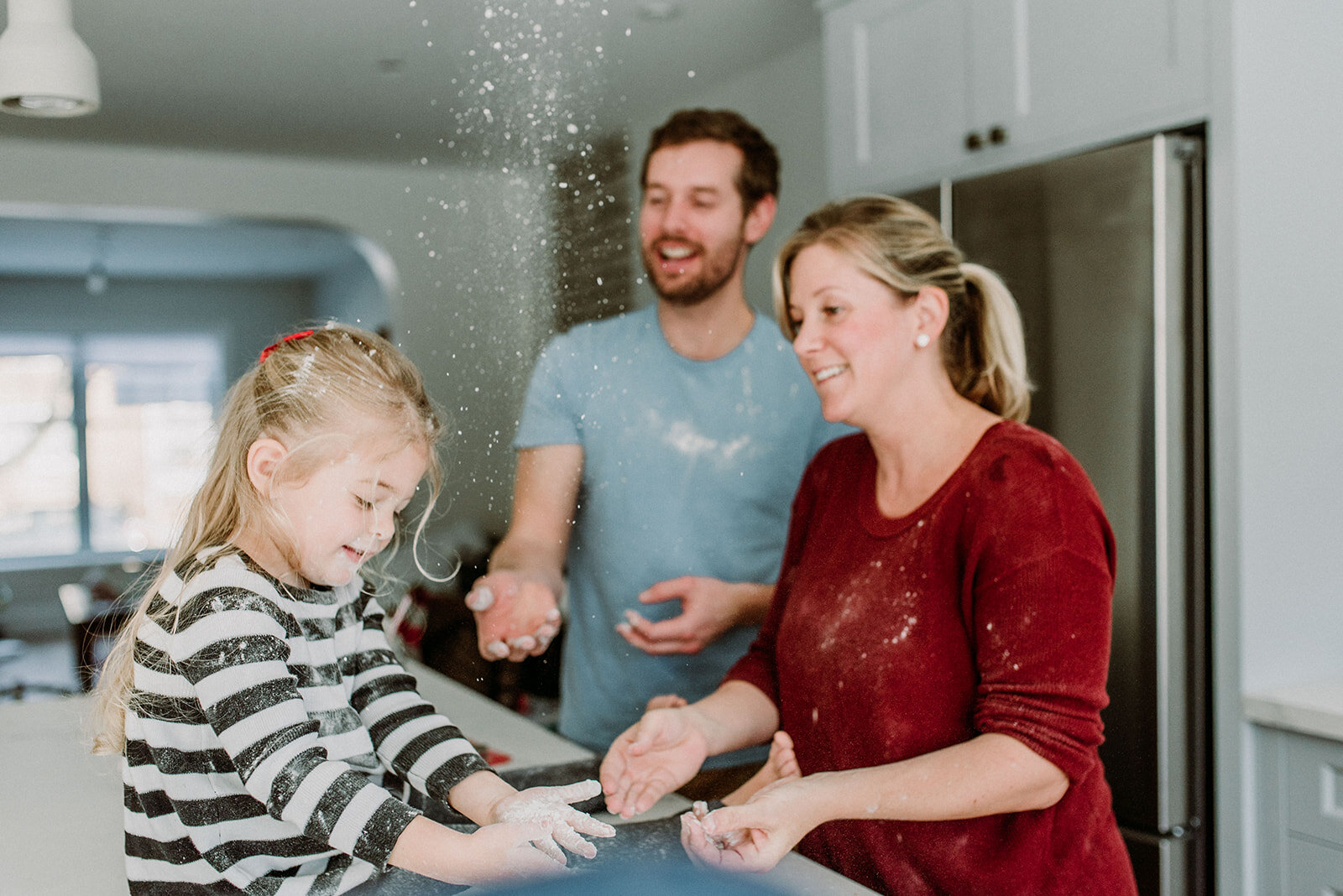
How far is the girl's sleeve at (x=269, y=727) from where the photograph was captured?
1.92 feet

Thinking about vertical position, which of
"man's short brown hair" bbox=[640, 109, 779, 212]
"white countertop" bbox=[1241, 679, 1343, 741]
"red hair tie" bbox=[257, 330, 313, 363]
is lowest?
"white countertop" bbox=[1241, 679, 1343, 741]

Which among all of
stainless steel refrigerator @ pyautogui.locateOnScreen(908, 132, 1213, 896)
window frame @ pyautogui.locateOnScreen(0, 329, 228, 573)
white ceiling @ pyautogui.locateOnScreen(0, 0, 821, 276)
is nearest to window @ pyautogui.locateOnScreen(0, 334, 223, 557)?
window frame @ pyautogui.locateOnScreen(0, 329, 228, 573)

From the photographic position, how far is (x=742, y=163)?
995 millimetres

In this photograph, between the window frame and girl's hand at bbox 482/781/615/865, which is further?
the window frame

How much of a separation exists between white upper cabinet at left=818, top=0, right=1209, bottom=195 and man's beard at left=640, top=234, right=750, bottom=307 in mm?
701

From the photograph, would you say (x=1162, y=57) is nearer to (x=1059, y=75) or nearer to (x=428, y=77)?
(x=1059, y=75)

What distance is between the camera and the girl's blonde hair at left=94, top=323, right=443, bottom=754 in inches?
24.1

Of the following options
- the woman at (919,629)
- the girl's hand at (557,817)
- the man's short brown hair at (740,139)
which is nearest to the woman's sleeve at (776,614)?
the woman at (919,629)

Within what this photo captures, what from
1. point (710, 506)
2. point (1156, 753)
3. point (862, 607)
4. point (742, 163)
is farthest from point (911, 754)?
point (1156, 753)

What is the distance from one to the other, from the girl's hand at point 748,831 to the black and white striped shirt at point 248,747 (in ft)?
0.60

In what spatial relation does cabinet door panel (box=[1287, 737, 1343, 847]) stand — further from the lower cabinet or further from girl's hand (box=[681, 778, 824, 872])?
girl's hand (box=[681, 778, 824, 872])

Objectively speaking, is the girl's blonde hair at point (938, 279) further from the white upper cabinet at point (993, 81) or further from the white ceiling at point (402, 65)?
the white upper cabinet at point (993, 81)

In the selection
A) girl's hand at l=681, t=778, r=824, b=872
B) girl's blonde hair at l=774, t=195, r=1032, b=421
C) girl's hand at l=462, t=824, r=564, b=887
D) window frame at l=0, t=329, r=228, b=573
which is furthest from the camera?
window frame at l=0, t=329, r=228, b=573

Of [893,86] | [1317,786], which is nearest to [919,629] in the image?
[1317,786]
